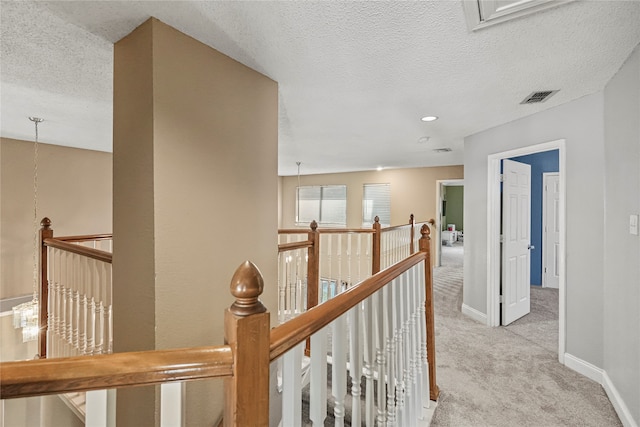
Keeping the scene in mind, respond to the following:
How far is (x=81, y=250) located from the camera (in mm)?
2385

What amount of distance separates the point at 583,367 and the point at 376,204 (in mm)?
5597

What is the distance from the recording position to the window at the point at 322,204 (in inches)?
335

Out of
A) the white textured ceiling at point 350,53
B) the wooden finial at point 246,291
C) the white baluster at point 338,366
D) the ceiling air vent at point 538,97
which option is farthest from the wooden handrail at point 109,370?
the ceiling air vent at point 538,97

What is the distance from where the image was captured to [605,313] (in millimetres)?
2318

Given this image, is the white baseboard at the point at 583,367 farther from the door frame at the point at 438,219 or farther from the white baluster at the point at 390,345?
the door frame at the point at 438,219

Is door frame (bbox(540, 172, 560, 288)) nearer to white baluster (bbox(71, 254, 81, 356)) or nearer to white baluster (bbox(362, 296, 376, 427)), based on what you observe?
white baluster (bbox(362, 296, 376, 427))

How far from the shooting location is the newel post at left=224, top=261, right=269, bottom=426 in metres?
0.69

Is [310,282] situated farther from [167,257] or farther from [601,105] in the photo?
[601,105]

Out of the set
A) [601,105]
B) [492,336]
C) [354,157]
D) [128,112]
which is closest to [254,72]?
[128,112]

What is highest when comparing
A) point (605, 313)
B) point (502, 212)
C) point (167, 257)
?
point (502, 212)

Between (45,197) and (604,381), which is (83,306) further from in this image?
(604,381)

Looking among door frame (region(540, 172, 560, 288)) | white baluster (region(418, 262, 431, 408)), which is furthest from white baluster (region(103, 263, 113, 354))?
door frame (region(540, 172, 560, 288))

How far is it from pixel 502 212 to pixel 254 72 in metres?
3.15

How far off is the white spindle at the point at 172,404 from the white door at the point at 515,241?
Answer: 12.4 ft
